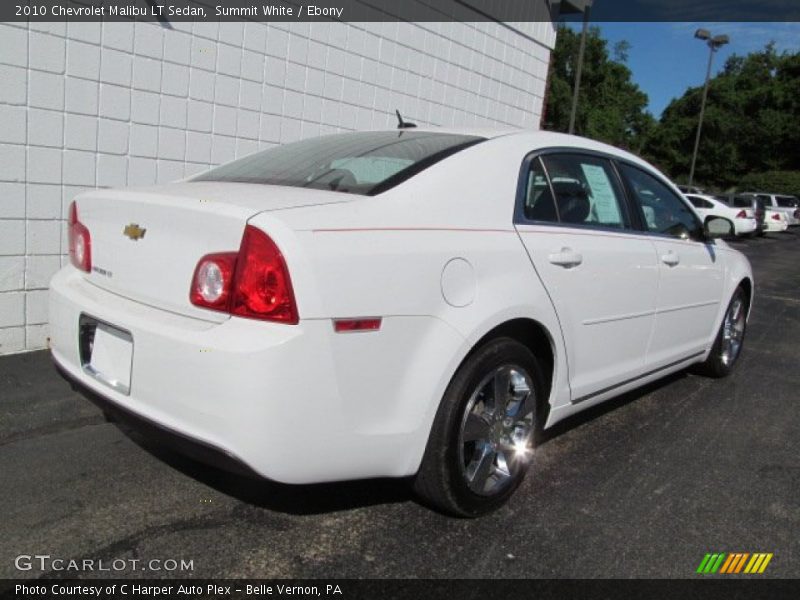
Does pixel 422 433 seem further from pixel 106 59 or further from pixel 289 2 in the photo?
pixel 289 2

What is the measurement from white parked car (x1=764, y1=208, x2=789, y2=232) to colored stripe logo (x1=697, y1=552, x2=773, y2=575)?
79.3ft

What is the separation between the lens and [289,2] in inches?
227

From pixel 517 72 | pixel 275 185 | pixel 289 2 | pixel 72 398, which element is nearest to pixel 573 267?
pixel 275 185

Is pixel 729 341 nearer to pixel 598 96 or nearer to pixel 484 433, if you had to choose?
pixel 484 433

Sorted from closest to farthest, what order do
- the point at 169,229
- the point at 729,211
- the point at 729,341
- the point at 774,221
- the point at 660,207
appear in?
the point at 169,229 → the point at 660,207 → the point at 729,341 → the point at 729,211 → the point at 774,221

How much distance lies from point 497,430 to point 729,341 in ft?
9.88

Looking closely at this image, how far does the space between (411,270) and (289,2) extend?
436 cm

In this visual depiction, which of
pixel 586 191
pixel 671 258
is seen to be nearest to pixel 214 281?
pixel 586 191

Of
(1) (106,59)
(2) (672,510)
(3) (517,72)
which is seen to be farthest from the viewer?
(3) (517,72)

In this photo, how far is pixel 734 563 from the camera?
2.55 m

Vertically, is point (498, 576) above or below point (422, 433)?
below

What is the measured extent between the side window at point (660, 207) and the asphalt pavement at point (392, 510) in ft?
3.77

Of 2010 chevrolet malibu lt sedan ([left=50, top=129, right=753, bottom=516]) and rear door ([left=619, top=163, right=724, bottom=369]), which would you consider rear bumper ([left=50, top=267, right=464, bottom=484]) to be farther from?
rear door ([left=619, top=163, right=724, bottom=369])

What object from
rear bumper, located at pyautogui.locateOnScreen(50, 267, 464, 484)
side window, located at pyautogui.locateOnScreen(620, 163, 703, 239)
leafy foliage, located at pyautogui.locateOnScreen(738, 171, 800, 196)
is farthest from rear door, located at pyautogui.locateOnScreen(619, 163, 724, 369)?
leafy foliage, located at pyautogui.locateOnScreen(738, 171, 800, 196)
